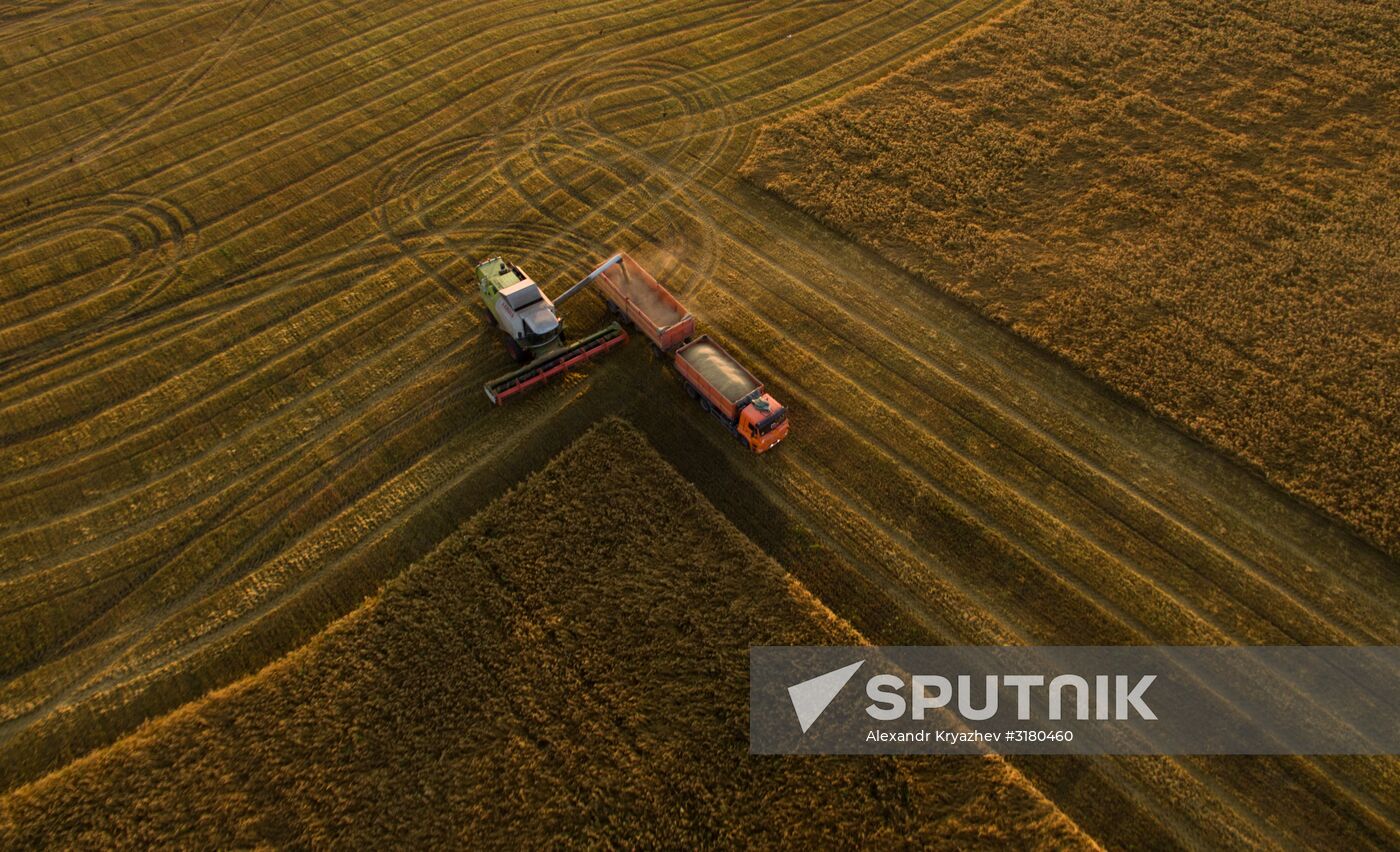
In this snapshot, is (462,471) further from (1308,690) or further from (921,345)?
(1308,690)

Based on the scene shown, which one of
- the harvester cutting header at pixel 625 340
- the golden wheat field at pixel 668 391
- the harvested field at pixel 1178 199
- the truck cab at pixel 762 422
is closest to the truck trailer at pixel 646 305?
the harvester cutting header at pixel 625 340

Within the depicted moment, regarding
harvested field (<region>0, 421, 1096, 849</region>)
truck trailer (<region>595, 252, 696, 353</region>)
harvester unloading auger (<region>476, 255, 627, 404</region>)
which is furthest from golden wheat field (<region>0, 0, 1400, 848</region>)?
truck trailer (<region>595, 252, 696, 353</region>)

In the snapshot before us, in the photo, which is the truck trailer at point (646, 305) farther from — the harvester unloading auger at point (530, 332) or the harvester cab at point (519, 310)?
the harvester cab at point (519, 310)

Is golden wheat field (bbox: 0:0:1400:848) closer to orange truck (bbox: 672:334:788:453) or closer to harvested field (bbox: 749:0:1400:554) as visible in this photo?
harvested field (bbox: 749:0:1400:554)

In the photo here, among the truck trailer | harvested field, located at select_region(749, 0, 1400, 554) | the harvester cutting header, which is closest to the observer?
the harvester cutting header

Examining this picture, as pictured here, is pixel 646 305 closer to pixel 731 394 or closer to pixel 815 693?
pixel 731 394

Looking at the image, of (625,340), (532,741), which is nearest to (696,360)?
(625,340)

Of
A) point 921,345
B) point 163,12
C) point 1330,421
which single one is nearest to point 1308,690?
point 1330,421
